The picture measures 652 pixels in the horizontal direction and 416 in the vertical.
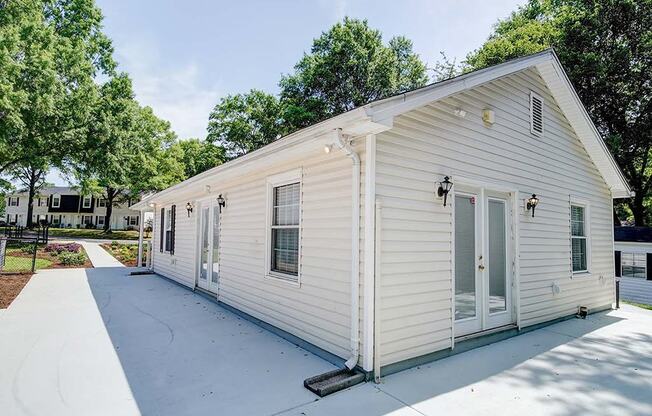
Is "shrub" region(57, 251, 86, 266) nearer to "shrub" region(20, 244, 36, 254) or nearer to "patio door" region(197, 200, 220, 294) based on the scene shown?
"shrub" region(20, 244, 36, 254)

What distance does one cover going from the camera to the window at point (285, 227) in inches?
200

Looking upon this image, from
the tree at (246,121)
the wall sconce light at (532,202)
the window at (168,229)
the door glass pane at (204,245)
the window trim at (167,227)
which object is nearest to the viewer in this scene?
the wall sconce light at (532,202)

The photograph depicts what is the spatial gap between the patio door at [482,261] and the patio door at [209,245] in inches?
195

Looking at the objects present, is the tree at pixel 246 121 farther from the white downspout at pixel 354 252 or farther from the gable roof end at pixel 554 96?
the white downspout at pixel 354 252

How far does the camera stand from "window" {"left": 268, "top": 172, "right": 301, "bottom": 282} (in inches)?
200

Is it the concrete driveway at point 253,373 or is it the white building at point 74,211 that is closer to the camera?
the concrete driveway at point 253,373

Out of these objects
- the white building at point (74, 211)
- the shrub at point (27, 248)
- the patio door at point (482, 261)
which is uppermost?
the white building at point (74, 211)

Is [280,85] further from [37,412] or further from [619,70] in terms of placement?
[37,412]

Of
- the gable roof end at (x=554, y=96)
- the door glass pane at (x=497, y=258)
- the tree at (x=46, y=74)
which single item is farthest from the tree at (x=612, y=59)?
the tree at (x=46, y=74)

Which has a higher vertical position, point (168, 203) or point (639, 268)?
Result: point (168, 203)

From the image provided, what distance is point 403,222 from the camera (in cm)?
409

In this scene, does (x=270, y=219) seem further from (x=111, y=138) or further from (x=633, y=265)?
(x=111, y=138)

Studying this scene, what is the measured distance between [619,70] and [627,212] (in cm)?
1731

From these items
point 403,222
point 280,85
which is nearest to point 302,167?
point 403,222
